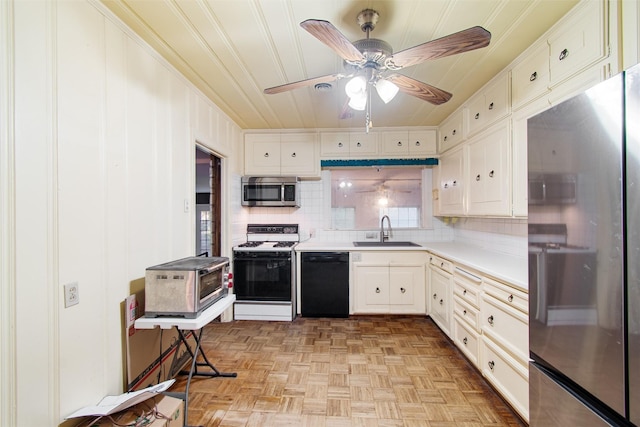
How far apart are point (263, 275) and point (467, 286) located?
2231 millimetres

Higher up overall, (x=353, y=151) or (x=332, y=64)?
(x=332, y=64)

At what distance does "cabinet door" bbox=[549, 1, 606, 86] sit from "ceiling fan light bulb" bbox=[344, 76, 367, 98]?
3.93 feet

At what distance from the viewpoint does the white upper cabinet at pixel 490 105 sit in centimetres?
215

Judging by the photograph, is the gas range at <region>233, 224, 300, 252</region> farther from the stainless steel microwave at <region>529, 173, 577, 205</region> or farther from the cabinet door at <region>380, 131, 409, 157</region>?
the stainless steel microwave at <region>529, 173, 577, 205</region>

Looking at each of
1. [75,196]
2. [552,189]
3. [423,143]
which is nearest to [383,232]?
[423,143]

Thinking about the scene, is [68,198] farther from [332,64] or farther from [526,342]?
[526,342]

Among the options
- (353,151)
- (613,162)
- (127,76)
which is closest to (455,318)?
(613,162)

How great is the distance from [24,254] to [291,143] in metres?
2.97

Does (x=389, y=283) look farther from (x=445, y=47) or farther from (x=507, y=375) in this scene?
(x=445, y=47)

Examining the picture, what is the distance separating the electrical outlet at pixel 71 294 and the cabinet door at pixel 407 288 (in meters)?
2.90

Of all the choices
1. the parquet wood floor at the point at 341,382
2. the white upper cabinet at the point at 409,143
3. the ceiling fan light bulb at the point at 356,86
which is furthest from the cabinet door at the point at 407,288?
the ceiling fan light bulb at the point at 356,86

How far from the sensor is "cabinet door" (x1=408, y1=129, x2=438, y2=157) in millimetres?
3623

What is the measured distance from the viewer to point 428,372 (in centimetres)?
225

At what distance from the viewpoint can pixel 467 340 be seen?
229 cm
